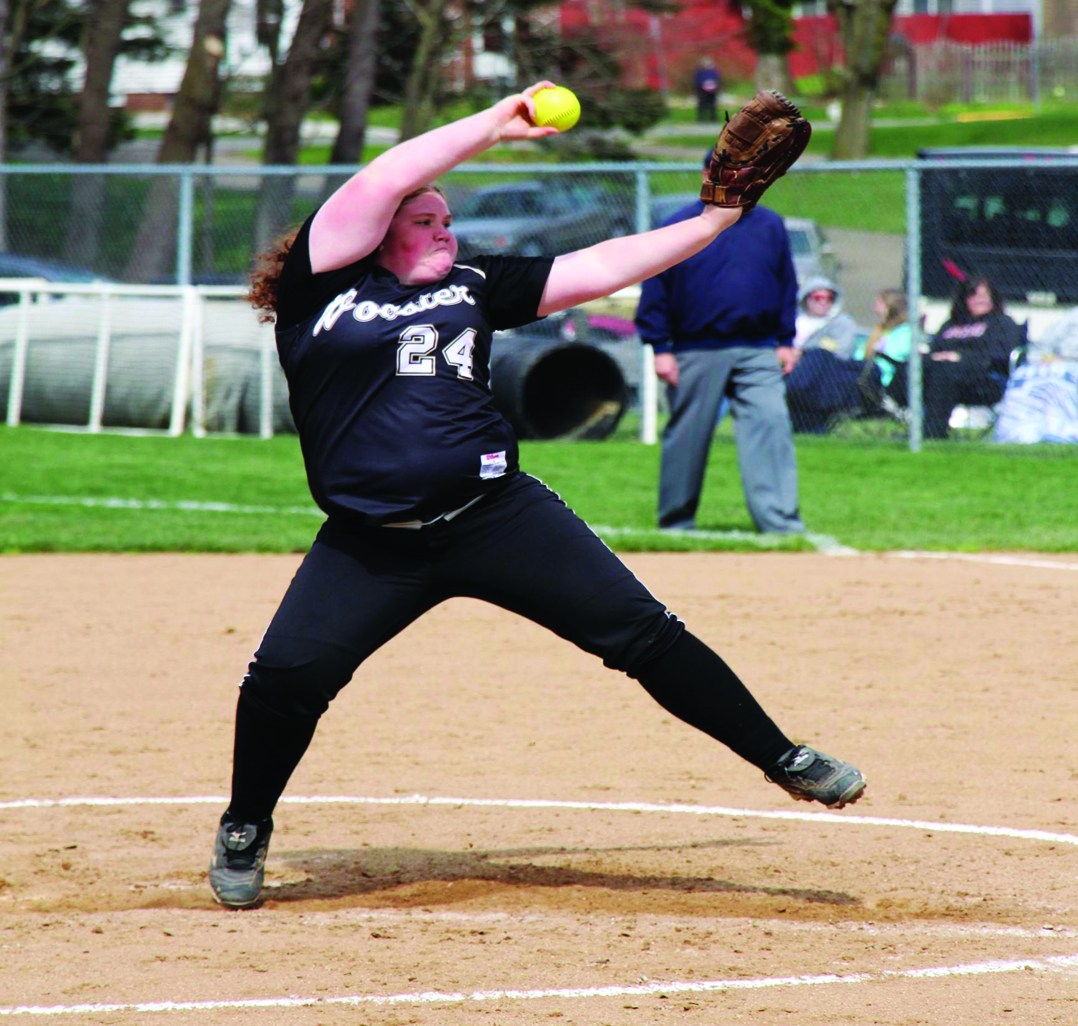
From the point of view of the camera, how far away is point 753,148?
4070 mm

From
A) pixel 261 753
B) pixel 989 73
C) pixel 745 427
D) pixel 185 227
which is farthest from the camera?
pixel 989 73

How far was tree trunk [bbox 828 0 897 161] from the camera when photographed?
34.2 metres

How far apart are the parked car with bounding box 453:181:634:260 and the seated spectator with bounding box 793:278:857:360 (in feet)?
6.35

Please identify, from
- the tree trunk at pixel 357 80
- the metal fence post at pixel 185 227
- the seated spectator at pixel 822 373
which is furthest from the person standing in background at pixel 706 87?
the seated spectator at pixel 822 373

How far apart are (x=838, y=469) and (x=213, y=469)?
478cm

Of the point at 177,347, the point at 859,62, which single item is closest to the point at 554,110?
the point at 177,347

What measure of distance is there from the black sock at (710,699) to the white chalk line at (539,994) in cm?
68

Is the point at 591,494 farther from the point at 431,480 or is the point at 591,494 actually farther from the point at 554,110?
the point at 554,110

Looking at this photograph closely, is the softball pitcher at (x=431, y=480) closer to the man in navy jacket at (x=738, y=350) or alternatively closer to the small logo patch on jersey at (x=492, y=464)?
the small logo patch on jersey at (x=492, y=464)

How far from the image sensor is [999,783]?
213 inches

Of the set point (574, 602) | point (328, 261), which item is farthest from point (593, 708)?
point (328, 261)

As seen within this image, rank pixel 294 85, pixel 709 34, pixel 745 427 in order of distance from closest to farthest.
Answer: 1. pixel 745 427
2. pixel 294 85
3. pixel 709 34

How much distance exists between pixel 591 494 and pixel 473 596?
7751mm

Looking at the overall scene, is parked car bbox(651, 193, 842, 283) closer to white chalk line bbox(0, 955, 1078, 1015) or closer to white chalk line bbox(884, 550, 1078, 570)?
white chalk line bbox(884, 550, 1078, 570)
